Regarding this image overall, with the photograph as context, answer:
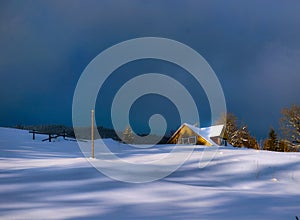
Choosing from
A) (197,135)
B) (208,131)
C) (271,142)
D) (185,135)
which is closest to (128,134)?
(208,131)

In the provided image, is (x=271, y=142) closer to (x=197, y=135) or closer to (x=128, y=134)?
(x=197, y=135)

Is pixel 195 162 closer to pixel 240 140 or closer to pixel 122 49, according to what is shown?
pixel 122 49

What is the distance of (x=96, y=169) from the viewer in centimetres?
1098

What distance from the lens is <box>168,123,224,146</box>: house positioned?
3975 cm

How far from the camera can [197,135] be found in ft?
131

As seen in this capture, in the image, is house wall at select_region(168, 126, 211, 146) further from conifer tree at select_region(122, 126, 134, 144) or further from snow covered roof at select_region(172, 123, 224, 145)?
conifer tree at select_region(122, 126, 134, 144)

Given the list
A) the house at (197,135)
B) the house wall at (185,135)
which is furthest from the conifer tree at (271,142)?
the house wall at (185,135)

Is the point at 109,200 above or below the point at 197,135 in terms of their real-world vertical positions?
below

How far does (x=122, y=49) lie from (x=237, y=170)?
1202 cm

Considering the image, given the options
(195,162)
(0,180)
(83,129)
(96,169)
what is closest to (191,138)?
(83,129)

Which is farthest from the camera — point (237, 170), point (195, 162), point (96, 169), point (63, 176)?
point (195, 162)

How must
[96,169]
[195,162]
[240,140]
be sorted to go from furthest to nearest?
[240,140], [195,162], [96,169]

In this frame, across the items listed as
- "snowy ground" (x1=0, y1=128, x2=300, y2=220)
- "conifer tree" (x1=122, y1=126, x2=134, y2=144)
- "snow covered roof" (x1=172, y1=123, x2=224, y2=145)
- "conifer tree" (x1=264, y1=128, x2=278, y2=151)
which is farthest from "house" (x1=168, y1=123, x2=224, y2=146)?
"snowy ground" (x1=0, y1=128, x2=300, y2=220)

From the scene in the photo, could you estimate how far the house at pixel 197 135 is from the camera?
39750 mm
